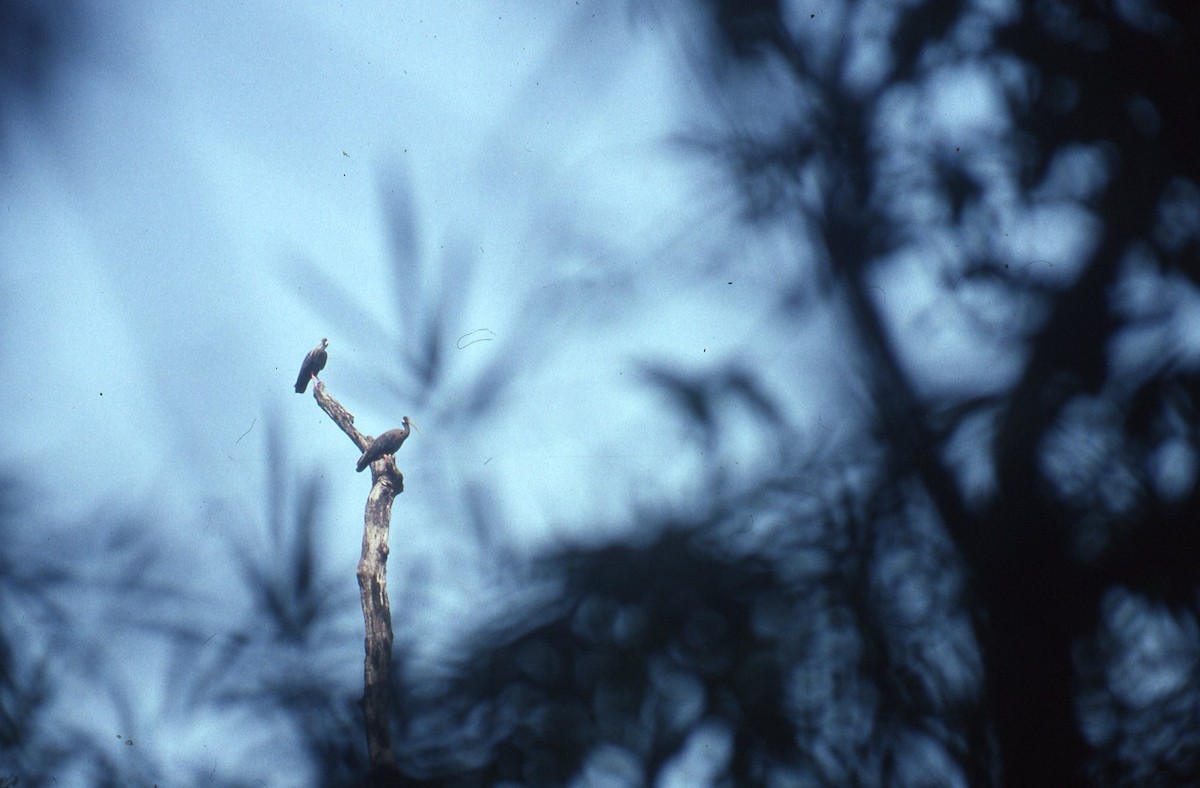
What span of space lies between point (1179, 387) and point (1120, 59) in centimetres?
56

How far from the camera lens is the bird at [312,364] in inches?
63.2

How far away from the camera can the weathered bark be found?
1.38 meters

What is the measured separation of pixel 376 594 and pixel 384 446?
247 millimetres

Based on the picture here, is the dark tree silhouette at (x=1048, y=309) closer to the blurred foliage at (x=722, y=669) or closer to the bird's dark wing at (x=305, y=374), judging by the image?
the blurred foliage at (x=722, y=669)

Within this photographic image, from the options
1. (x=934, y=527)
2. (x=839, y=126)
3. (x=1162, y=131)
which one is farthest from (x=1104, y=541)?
(x=839, y=126)

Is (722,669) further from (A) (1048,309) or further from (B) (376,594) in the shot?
(A) (1048,309)

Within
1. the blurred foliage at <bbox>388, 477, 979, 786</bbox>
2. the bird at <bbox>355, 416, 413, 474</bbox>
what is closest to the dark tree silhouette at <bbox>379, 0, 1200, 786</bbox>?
the blurred foliage at <bbox>388, 477, 979, 786</bbox>

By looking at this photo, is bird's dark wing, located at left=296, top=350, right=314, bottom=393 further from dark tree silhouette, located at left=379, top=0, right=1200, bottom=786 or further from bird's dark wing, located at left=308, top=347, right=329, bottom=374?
dark tree silhouette, located at left=379, top=0, right=1200, bottom=786

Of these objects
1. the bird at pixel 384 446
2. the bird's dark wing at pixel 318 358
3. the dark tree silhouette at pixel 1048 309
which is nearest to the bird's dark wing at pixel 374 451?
the bird at pixel 384 446

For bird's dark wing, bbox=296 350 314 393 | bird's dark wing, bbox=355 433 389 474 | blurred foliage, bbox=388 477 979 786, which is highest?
bird's dark wing, bbox=296 350 314 393

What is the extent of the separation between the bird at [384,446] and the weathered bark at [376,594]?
1cm

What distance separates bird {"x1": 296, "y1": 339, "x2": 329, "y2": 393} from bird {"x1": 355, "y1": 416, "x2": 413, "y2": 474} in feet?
0.60

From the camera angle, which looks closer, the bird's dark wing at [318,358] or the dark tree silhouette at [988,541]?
the dark tree silhouette at [988,541]

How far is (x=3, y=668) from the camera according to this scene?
1.67m
